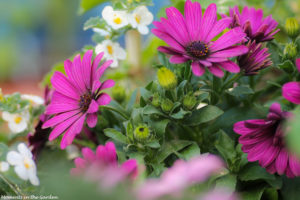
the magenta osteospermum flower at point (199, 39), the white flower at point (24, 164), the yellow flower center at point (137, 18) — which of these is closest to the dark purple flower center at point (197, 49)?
the magenta osteospermum flower at point (199, 39)

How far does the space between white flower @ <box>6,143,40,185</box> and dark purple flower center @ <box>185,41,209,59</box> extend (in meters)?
0.22

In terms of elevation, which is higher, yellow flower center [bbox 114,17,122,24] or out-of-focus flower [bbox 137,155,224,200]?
yellow flower center [bbox 114,17,122,24]

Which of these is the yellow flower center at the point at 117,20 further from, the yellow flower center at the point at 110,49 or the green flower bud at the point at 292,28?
the green flower bud at the point at 292,28

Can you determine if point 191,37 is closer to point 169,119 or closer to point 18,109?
point 169,119

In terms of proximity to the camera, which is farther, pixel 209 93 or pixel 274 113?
pixel 209 93

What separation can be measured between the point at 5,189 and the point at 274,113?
1.02ft

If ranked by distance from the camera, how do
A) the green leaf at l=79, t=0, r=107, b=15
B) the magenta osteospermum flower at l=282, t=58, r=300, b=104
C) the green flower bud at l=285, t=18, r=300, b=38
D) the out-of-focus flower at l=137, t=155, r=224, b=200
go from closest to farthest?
the out-of-focus flower at l=137, t=155, r=224, b=200 < the magenta osteospermum flower at l=282, t=58, r=300, b=104 < the green flower bud at l=285, t=18, r=300, b=38 < the green leaf at l=79, t=0, r=107, b=15

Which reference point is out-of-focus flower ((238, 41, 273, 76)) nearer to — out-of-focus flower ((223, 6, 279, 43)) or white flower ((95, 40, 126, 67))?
out-of-focus flower ((223, 6, 279, 43))

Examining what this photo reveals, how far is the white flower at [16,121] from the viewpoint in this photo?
0.50 m

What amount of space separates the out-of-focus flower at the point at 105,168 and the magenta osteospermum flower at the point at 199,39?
111 millimetres

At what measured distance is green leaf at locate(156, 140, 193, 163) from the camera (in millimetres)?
402

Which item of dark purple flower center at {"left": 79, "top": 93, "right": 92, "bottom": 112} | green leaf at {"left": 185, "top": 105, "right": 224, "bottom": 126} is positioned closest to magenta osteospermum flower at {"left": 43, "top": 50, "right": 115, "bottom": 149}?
Answer: dark purple flower center at {"left": 79, "top": 93, "right": 92, "bottom": 112}

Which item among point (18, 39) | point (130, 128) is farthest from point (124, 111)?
point (18, 39)

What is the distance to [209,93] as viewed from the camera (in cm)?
45
